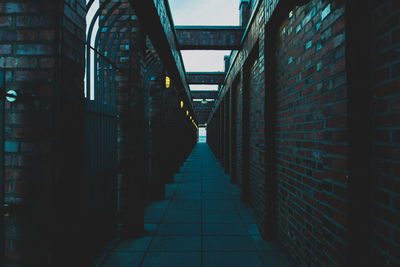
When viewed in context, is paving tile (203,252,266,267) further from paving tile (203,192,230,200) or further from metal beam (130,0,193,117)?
metal beam (130,0,193,117)

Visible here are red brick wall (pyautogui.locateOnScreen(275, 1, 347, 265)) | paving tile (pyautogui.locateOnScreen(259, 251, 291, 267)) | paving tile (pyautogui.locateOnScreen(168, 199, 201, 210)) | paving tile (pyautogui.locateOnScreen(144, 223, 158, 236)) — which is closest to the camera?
red brick wall (pyautogui.locateOnScreen(275, 1, 347, 265))

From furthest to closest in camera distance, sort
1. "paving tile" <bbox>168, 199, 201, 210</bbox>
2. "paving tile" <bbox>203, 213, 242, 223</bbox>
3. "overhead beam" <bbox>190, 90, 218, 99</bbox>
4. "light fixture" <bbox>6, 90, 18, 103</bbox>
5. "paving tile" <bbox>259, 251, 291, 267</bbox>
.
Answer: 1. "overhead beam" <bbox>190, 90, 218, 99</bbox>
2. "paving tile" <bbox>168, 199, 201, 210</bbox>
3. "paving tile" <bbox>203, 213, 242, 223</bbox>
4. "paving tile" <bbox>259, 251, 291, 267</bbox>
5. "light fixture" <bbox>6, 90, 18, 103</bbox>

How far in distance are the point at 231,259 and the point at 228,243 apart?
432mm

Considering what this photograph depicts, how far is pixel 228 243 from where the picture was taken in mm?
3387

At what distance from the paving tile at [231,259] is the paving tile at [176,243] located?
276mm

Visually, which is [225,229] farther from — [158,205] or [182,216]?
[158,205]

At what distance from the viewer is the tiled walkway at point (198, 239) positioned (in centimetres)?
293

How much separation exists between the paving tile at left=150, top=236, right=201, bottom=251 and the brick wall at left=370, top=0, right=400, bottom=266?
2261 millimetres

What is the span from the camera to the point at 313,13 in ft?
7.55

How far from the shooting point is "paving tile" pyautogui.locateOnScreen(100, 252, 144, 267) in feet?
9.33

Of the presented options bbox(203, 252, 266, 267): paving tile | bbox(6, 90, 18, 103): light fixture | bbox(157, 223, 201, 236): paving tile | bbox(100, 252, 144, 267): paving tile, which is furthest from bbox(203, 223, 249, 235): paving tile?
bbox(6, 90, 18, 103): light fixture

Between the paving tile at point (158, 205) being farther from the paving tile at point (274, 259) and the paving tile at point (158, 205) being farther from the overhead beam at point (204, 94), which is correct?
the overhead beam at point (204, 94)

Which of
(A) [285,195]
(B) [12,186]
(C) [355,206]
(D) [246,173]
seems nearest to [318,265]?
(C) [355,206]

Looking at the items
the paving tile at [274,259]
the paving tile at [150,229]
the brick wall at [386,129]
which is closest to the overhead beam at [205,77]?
the paving tile at [150,229]
